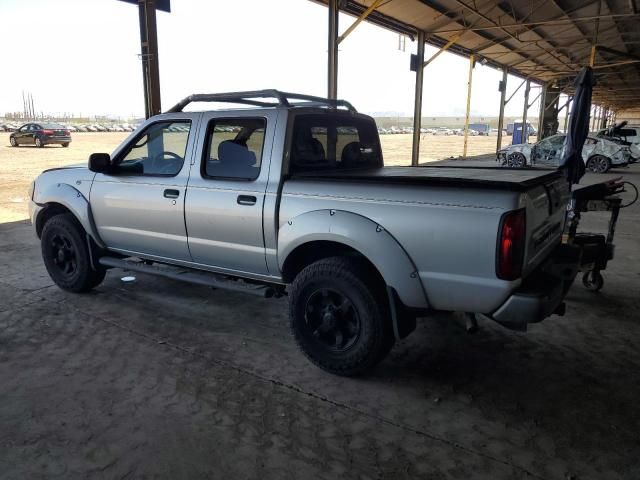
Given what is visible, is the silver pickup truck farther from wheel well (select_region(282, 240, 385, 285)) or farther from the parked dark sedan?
the parked dark sedan

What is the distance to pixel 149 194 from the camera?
4141mm

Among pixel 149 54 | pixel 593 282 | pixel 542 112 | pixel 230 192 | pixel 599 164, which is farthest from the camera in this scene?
pixel 542 112

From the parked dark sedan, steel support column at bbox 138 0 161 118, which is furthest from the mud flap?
the parked dark sedan

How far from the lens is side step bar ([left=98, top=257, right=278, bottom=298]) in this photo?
12.1 ft

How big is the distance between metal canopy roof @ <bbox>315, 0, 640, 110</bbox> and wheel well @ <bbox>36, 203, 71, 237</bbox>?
966 centimetres

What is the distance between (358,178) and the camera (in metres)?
3.12

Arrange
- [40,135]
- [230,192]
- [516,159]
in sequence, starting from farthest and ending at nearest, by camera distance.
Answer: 1. [40,135]
2. [516,159]
3. [230,192]

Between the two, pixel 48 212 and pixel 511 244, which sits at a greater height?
pixel 511 244

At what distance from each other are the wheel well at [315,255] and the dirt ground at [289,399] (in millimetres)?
652

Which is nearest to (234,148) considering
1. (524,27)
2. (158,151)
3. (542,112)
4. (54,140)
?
(158,151)

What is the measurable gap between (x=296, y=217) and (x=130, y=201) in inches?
70.7

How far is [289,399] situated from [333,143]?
2.06 m

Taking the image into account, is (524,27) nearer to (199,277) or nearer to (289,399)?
(199,277)

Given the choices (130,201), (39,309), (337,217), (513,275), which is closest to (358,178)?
(337,217)
